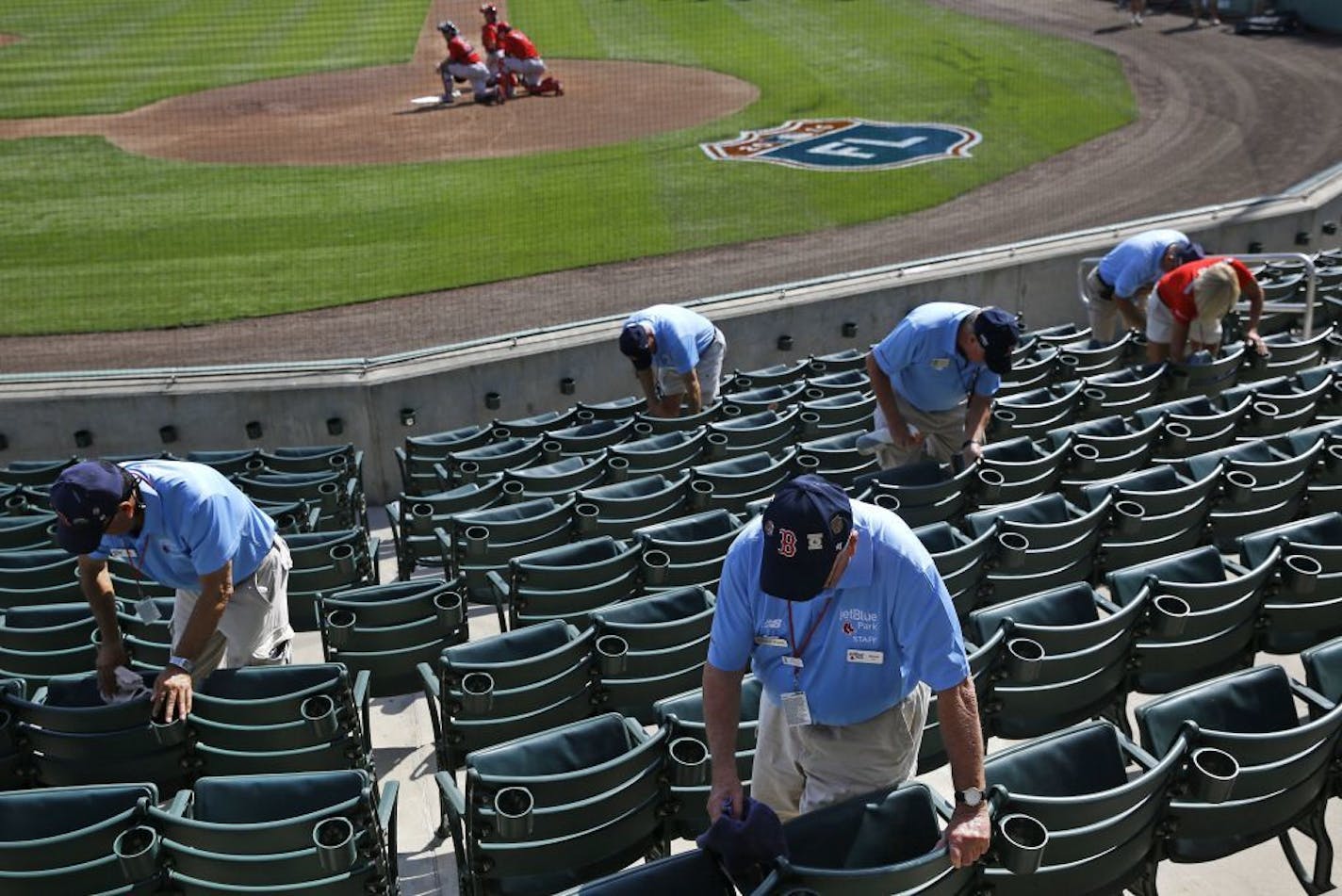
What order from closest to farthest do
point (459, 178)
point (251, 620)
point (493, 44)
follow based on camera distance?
point (251, 620) → point (459, 178) → point (493, 44)

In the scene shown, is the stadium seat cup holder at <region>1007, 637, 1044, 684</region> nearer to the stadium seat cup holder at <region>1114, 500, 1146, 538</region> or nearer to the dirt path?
the stadium seat cup holder at <region>1114, 500, 1146, 538</region>

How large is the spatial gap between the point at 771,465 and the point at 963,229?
9.67 m

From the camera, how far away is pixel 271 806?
4.24m

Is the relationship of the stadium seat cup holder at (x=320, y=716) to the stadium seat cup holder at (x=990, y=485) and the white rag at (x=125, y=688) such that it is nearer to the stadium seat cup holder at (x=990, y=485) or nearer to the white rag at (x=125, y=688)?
the white rag at (x=125, y=688)

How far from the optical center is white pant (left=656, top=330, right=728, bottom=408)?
9516mm

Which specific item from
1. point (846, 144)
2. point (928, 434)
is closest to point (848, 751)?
point (928, 434)

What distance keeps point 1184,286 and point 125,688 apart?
699cm

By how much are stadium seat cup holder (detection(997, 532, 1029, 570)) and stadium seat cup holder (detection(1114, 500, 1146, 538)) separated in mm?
604

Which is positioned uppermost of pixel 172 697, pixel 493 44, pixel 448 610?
pixel 493 44

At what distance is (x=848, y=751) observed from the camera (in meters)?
4.02

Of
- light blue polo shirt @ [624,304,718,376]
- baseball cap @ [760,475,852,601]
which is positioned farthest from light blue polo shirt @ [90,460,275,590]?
light blue polo shirt @ [624,304,718,376]

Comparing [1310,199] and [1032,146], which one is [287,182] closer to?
[1032,146]

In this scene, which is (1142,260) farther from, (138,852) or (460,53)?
(460,53)

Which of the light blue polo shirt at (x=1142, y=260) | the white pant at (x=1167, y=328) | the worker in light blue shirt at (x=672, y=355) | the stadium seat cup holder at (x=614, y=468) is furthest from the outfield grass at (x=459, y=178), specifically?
the white pant at (x=1167, y=328)
